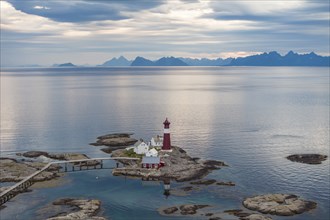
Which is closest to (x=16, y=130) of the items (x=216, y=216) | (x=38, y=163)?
(x=38, y=163)

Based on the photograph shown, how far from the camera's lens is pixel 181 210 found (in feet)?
191

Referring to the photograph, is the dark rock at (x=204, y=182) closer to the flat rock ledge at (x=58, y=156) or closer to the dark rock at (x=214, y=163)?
the dark rock at (x=214, y=163)

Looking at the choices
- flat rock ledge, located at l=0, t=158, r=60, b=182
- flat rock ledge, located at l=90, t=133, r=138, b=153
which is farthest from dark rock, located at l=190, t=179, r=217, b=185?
flat rock ledge, located at l=90, t=133, r=138, b=153

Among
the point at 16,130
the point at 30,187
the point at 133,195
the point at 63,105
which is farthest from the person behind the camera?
the point at 63,105

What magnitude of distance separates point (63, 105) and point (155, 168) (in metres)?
113

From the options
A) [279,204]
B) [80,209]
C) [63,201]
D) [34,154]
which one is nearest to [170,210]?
[80,209]

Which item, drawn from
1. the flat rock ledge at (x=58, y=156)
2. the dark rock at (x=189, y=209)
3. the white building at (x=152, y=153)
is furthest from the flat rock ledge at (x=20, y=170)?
the dark rock at (x=189, y=209)

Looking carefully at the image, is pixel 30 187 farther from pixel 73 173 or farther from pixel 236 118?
pixel 236 118

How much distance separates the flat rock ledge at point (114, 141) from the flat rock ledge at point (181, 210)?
39.9m

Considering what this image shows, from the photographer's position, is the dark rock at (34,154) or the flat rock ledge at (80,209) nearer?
the flat rock ledge at (80,209)

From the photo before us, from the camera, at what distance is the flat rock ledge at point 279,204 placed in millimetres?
57000

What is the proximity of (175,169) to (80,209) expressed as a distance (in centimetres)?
2420

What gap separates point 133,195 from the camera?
214 feet

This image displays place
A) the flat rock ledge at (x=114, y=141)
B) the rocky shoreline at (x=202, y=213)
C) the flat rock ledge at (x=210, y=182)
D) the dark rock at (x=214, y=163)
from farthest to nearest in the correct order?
the flat rock ledge at (x=114, y=141) < the dark rock at (x=214, y=163) < the flat rock ledge at (x=210, y=182) < the rocky shoreline at (x=202, y=213)
